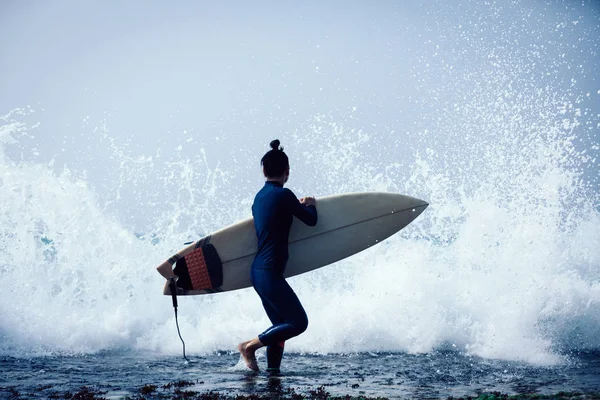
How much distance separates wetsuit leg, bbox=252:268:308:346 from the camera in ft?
15.7

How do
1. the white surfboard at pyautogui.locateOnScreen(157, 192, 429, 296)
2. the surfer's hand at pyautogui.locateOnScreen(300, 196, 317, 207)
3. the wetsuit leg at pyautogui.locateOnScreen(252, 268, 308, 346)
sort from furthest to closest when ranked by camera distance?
1. the white surfboard at pyautogui.locateOnScreen(157, 192, 429, 296)
2. the surfer's hand at pyautogui.locateOnScreen(300, 196, 317, 207)
3. the wetsuit leg at pyautogui.locateOnScreen(252, 268, 308, 346)

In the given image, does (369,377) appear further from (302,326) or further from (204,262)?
(204,262)

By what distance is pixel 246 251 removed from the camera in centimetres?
581

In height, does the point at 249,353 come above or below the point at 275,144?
below

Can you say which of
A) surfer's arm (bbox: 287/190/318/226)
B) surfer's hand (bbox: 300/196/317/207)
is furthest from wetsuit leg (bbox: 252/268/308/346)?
surfer's hand (bbox: 300/196/317/207)

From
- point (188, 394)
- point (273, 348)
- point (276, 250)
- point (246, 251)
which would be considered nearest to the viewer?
point (188, 394)

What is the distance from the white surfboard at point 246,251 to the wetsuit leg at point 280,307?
3.01ft

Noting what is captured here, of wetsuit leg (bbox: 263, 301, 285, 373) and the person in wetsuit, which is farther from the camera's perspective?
wetsuit leg (bbox: 263, 301, 285, 373)

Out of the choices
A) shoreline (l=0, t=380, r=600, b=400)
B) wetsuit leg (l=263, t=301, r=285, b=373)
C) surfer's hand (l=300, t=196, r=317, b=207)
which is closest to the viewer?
shoreline (l=0, t=380, r=600, b=400)

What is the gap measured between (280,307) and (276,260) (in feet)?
1.29

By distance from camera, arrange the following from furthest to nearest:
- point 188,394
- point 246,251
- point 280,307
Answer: point 246,251 → point 280,307 → point 188,394

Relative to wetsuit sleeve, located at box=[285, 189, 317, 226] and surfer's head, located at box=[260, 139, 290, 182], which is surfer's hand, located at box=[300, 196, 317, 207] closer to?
wetsuit sleeve, located at box=[285, 189, 317, 226]

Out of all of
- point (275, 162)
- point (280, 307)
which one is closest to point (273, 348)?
point (280, 307)

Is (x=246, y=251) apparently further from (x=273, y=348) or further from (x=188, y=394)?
(x=188, y=394)
